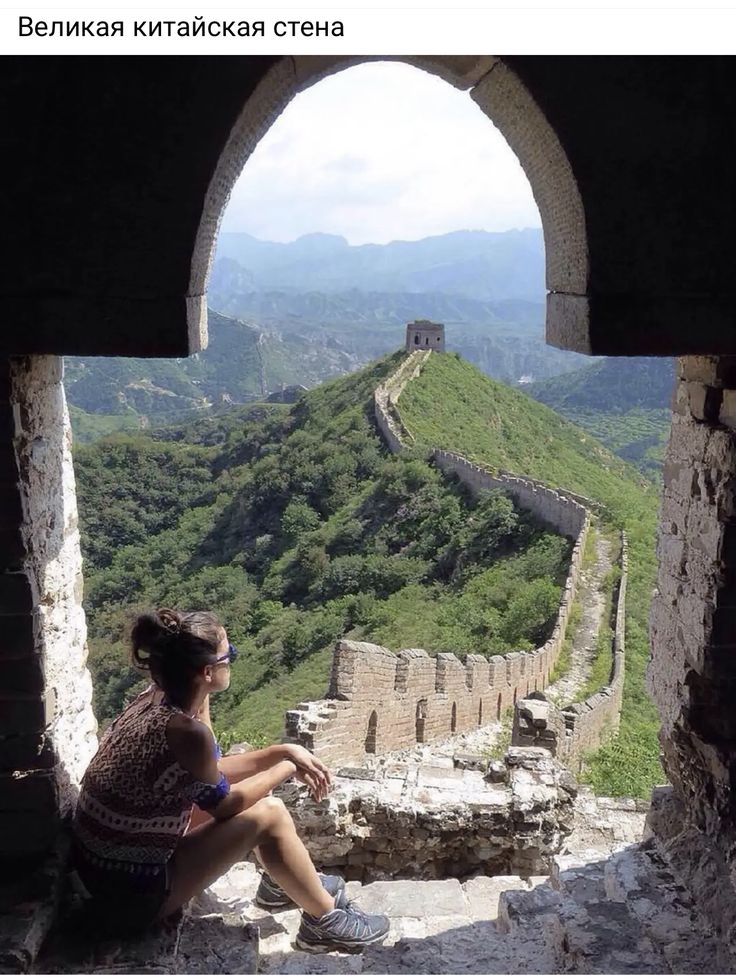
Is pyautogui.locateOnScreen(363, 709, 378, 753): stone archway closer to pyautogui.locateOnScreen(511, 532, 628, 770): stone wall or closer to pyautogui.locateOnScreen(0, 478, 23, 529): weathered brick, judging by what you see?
pyautogui.locateOnScreen(511, 532, 628, 770): stone wall

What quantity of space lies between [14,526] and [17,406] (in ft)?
1.22

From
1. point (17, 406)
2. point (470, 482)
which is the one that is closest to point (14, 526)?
point (17, 406)

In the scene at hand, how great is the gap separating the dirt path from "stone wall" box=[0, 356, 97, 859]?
393 inches

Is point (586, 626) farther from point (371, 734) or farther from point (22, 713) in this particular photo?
point (22, 713)

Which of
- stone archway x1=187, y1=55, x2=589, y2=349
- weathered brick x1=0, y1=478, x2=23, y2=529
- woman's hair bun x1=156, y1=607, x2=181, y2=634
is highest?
stone archway x1=187, y1=55, x2=589, y2=349

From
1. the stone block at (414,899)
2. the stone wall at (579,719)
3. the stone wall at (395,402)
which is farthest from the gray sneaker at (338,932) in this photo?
the stone wall at (395,402)

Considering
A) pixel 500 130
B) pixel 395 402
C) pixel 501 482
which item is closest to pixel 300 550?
pixel 501 482

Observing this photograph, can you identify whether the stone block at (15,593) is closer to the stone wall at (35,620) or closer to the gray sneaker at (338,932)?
the stone wall at (35,620)

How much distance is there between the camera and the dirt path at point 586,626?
13.0 m

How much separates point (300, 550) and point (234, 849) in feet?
81.0

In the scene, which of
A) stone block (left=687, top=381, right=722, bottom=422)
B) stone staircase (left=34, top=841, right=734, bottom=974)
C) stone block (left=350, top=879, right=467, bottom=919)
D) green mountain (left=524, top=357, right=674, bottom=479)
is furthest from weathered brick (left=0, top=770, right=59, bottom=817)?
green mountain (left=524, top=357, right=674, bottom=479)

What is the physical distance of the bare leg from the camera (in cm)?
282

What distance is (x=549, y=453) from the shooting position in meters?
35.9

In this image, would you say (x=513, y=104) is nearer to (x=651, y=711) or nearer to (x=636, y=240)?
(x=636, y=240)
